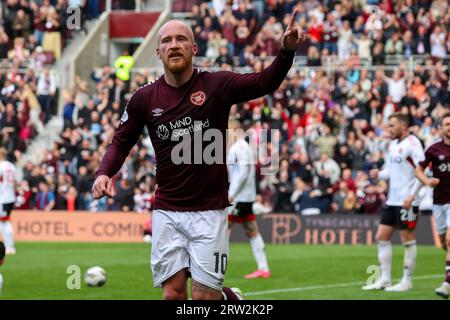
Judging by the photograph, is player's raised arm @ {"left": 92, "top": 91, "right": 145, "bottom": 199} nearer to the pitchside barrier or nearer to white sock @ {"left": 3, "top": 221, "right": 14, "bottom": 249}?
white sock @ {"left": 3, "top": 221, "right": 14, "bottom": 249}

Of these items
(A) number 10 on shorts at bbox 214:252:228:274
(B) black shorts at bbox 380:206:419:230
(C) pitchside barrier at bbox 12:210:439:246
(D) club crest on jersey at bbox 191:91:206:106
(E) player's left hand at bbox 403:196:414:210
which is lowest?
(C) pitchside barrier at bbox 12:210:439:246

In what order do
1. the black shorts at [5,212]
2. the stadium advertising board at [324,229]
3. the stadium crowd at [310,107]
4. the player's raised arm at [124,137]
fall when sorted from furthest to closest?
the stadium crowd at [310,107] < the stadium advertising board at [324,229] < the black shorts at [5,212] < the player's raised arm at [124,137]

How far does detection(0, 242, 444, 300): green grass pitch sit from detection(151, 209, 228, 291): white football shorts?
532 centimetres

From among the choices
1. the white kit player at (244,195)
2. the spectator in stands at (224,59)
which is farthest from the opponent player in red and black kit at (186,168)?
the spectator in stands at (224,59)

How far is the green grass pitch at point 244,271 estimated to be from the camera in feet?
47.3

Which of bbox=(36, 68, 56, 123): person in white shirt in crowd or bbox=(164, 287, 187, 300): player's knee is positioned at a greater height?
bbox=(36, 68, 56, 123): person in white shirt in crowd

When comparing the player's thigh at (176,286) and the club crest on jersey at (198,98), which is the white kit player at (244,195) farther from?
the club crest on jersey at (198,98)

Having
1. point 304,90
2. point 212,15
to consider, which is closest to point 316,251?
point 304,90

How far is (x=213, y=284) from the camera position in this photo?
846cm

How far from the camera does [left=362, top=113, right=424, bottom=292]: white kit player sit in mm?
14969

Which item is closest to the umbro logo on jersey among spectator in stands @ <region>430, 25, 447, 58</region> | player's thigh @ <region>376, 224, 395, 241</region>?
player's thigh @ <region>376, 224, 395, 241</region>

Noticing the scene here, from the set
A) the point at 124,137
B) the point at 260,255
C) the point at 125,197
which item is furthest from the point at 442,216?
the point at 125,197

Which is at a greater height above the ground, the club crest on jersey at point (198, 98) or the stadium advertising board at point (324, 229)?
the club crest on jersey at point (198, 98)

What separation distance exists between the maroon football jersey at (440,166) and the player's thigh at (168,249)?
660 centimetres
